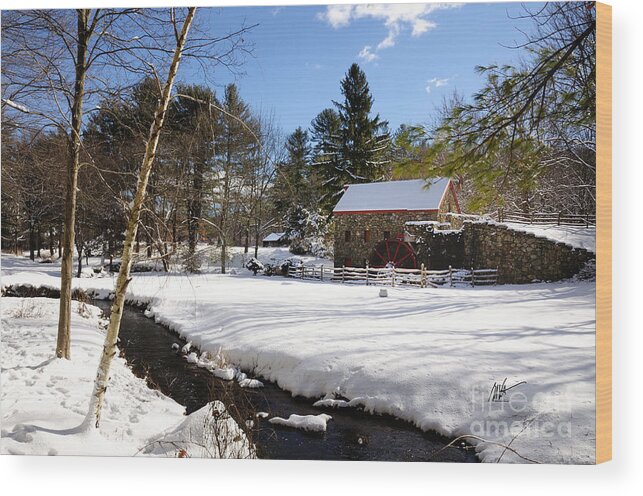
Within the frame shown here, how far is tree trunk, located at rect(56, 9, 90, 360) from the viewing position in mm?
3137

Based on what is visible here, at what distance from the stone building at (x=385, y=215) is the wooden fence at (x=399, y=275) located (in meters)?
0.14

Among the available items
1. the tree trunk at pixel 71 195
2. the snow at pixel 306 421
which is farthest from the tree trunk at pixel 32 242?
the snow at pixel 306 421

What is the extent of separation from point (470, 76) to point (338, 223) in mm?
1907

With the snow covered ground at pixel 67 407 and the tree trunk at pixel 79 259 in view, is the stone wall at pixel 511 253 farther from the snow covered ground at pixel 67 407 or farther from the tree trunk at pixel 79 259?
the tree trunk at pixel 79 259

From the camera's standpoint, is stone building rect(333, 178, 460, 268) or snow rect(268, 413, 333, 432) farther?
stone building rect(333, 178, 460, 268)

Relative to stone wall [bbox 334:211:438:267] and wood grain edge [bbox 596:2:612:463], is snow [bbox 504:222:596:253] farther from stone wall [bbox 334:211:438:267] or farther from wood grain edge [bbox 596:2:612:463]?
stone wall [bbox 334:211:438:267]

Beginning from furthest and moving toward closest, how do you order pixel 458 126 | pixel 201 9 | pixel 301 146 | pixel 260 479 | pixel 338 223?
pixel 338 223 → pixel 301 146 → pixel 201 9 → pixel 458 126 → pixel 260 479

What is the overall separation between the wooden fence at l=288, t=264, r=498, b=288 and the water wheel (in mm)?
97

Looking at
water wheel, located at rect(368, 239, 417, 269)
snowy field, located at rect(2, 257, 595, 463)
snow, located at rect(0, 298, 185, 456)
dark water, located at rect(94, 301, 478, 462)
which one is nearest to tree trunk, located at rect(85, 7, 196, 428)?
snow, located at rect(0, 298, 185, 456)

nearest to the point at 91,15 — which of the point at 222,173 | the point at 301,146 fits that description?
the point at 222,173

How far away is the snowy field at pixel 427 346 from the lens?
251 centimetres

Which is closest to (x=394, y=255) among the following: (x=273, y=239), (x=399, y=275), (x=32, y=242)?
(x=399, y=275)

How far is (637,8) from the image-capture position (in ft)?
9.02

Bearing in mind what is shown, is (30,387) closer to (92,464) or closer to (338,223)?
(92,464)
